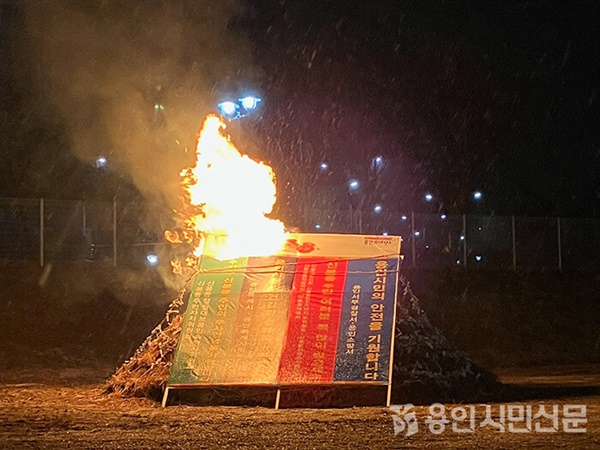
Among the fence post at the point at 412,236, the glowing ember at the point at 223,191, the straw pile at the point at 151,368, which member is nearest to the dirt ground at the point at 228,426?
the straw pile at the point at 151,368

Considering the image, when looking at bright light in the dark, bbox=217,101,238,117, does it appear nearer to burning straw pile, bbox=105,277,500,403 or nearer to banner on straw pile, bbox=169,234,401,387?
banner on straw pile, bbox=169,234,401,387

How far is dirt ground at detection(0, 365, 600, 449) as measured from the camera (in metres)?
6.70

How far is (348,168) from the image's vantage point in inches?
1065

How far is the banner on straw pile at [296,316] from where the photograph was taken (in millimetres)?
8609

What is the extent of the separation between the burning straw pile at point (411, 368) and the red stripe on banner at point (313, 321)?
99cm

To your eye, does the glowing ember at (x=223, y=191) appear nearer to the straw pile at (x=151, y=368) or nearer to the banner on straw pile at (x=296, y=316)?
the banner on straw pile at (x=296, y=316)

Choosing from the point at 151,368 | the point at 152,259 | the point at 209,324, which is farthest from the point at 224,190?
the point at 152,259

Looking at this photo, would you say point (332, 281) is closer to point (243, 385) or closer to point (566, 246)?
point (243, 385)

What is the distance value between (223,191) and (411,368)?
3505mm

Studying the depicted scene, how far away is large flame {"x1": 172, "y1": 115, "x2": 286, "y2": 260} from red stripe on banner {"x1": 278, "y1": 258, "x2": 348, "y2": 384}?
3.63 ft

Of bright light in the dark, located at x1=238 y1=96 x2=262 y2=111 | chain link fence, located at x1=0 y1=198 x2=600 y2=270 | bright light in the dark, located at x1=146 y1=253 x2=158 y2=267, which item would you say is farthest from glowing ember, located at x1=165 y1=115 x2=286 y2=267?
chain link fence, located at x1=0 y1=198 x2=600 y2=270

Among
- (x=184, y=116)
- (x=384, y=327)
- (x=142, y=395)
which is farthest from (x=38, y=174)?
(x=384, y=327)

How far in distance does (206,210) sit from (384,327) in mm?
3123

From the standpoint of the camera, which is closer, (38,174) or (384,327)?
(384,327)
